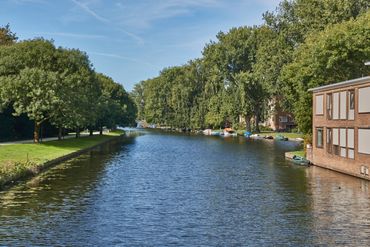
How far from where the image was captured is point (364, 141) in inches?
1861

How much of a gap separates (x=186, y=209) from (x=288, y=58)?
85.3m

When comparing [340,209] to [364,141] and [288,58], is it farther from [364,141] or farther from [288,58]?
[288,58]

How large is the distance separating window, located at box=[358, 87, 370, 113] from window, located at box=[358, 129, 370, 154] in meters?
1.91

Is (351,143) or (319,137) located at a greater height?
(319,137)

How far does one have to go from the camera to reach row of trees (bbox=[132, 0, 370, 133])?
69.9 m

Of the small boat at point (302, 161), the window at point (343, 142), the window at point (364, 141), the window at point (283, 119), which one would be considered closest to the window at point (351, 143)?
the window at point (343, 142)

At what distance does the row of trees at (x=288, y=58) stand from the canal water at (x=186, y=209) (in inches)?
859

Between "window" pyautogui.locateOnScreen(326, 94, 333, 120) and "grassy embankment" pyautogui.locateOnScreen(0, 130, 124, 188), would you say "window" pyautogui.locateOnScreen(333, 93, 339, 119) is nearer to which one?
"window" pyautogui.locateOnScreen(326, 94, 333, 120)

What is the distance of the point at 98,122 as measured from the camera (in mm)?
127938

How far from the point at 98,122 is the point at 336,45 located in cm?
7246

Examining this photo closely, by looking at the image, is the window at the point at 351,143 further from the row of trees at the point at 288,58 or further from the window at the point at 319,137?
the row of trees at the point at 288,58

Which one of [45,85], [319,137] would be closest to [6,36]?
[45,85]

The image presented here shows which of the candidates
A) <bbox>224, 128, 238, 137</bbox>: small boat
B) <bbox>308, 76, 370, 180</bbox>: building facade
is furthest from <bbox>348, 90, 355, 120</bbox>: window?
<bbox>224, 128, 238, 137</bbox>: small boat

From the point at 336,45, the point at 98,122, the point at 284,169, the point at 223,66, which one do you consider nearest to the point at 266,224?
the point at 284,169
